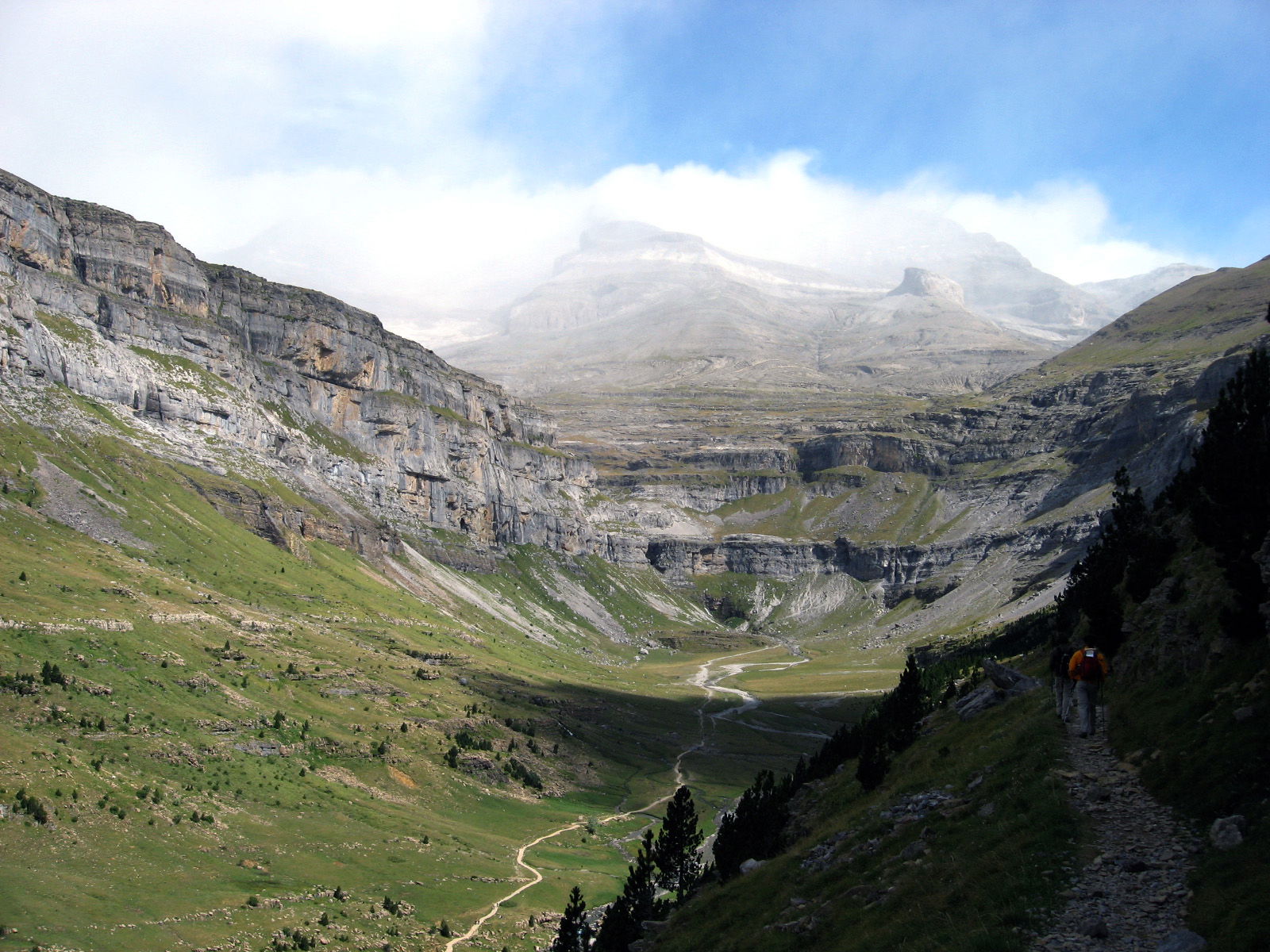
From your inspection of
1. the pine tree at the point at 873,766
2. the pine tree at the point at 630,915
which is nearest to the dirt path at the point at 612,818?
the pine tree at the point at 630,915

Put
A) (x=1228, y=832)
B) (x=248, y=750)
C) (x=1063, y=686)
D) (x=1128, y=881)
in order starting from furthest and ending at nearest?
(x=248, y=750) → (x=1063, y=686) → (x=1128, y=881) → (x=1228, y=832)

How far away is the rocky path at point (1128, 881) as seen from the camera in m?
16.7

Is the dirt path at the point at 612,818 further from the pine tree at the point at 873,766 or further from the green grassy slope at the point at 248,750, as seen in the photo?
the pine tree at the point at 873,766

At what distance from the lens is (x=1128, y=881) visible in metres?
18.5

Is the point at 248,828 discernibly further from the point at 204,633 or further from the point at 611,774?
the point at 611,774

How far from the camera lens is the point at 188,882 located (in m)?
55.4

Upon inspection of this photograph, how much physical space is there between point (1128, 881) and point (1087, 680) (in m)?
10.8

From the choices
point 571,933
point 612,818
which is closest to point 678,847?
point 571,933

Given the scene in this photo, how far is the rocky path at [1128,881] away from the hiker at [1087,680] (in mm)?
4876

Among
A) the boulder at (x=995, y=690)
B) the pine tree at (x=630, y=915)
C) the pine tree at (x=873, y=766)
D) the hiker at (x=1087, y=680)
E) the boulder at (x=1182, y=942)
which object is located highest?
the hiker at (x=1087, y=680)

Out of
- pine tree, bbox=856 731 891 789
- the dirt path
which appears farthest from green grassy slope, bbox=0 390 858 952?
pine tree, bbox=856 731 891 789

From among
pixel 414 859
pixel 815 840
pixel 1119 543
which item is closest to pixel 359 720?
pixel 414 859

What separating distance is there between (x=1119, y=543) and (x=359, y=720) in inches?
3423

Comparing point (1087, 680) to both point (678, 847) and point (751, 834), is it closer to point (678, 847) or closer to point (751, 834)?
point (751, 834)
